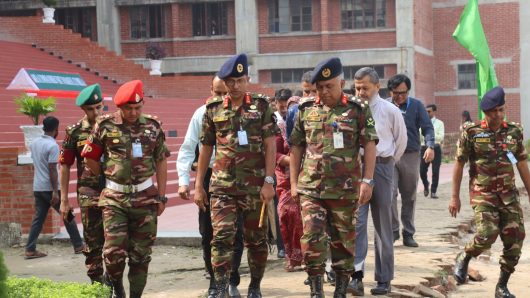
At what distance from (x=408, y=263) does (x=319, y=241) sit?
3.13 metres

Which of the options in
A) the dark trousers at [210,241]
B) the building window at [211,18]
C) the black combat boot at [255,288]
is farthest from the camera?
the building window at [211,18]

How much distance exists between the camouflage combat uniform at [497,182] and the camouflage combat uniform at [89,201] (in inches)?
132

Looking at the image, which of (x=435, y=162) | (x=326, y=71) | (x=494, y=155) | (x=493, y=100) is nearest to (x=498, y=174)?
(x=494, y=155)

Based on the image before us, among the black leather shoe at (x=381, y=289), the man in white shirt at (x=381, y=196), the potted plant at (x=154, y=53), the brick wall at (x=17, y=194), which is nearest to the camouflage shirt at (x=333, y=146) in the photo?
the man in white shirt at (x=381, y=196)

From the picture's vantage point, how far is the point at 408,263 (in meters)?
10.1

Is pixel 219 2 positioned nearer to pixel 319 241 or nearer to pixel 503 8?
pixel 503 8

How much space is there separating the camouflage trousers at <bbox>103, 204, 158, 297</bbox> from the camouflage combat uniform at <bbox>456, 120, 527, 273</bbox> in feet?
9.84

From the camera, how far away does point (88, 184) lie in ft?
27.1

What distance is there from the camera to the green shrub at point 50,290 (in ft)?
19.1

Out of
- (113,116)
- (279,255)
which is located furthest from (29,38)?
(113,116)

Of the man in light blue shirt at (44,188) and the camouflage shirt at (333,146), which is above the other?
the camouflage shirt at (333,146)

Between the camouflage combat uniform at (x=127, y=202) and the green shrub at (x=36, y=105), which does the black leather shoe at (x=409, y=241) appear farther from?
the green shrub at (x=36, y=105)

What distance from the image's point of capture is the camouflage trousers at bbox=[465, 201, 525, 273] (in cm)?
844

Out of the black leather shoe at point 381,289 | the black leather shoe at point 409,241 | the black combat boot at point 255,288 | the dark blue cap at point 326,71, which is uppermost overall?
the dark blue cap at point 326,71
